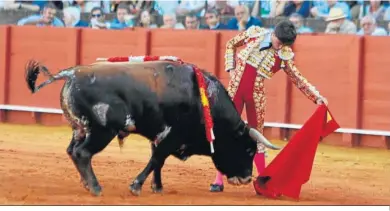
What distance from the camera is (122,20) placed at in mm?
13102

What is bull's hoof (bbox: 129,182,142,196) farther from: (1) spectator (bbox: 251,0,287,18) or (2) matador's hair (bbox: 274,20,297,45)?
(1) spectator (bbox: 251,0,287,18)

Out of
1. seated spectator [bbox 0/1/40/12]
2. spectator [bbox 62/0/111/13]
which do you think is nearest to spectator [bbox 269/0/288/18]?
spectator [bbox 62/0/111/13]

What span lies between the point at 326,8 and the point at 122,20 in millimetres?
2755

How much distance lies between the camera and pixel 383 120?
36.7 feet

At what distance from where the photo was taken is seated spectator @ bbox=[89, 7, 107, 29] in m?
13.1

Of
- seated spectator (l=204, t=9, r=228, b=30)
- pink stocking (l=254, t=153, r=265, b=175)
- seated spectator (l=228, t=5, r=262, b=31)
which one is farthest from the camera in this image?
seated spectator (l=204, t=9, r=228, b=30)

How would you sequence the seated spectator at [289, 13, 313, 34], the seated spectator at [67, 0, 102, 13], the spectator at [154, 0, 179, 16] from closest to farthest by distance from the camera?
the seated spectator at [289, 13, 313, 34] → the spectator at [154, 0, 179, 16] → the seated spectator at [67, 0, 102, 13]

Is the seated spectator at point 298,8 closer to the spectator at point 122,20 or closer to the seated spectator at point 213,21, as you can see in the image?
the seated spectator at point 213,21

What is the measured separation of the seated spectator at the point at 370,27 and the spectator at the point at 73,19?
3.87 m

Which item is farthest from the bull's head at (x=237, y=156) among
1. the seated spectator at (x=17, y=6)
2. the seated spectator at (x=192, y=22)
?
the seated spectator at (x=17, y=6)

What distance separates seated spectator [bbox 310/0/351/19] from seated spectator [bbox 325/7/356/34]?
75 mm

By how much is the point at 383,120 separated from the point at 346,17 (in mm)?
1246

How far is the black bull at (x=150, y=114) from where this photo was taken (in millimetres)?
6484

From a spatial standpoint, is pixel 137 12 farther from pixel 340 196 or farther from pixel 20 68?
pixel 340 196
